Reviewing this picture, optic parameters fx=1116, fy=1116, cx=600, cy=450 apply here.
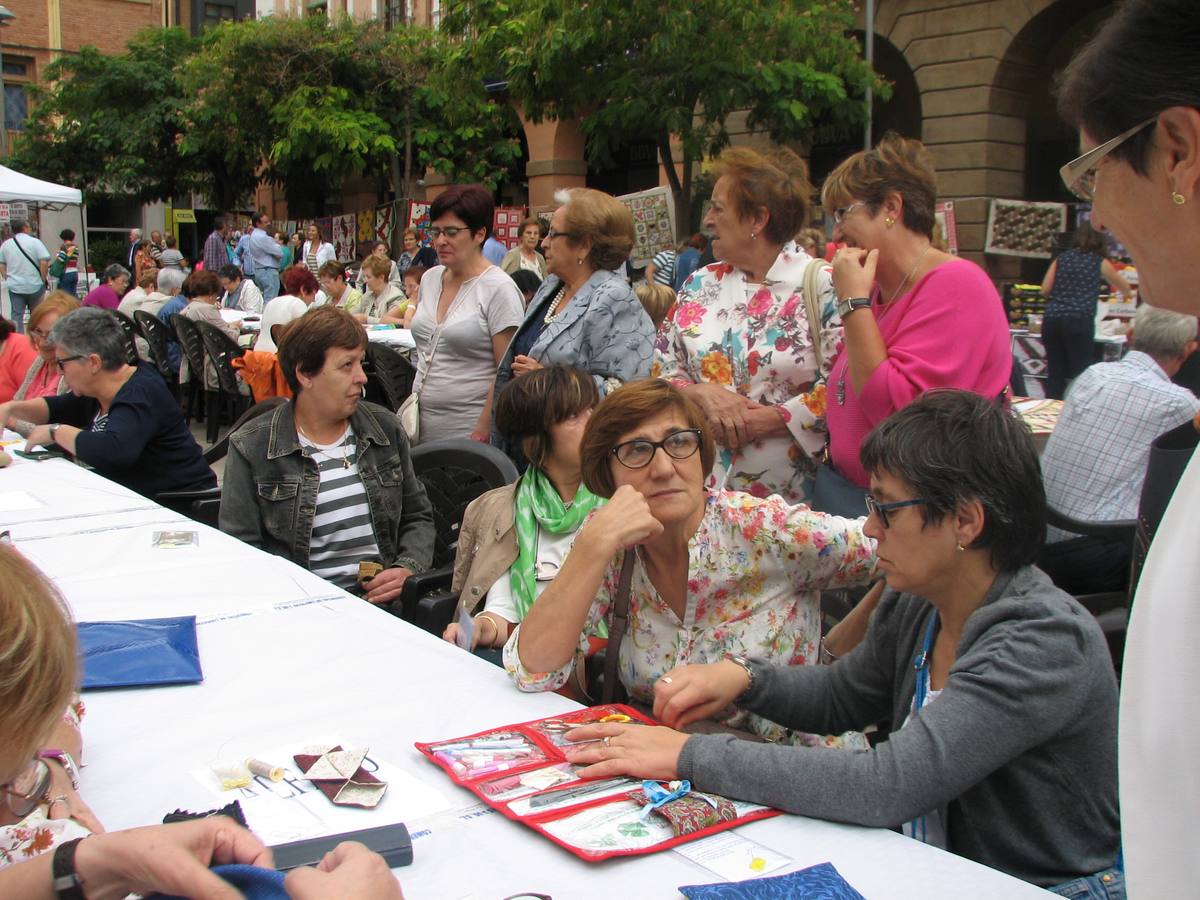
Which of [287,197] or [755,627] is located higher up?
[287,197]

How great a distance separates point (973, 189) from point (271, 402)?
37.3ft

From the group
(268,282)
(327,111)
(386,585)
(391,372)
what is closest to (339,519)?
(386,585)

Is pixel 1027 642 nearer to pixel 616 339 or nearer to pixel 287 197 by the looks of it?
pixel 616 339

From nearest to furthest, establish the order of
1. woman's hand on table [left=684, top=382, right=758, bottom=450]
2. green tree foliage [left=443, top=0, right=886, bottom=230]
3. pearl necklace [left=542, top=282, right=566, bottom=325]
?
woman's hand on table [left=684, top=382, right=758, bottom=450] → pearl necklace [left=542, top=282, right=566, bottom=325] → green tree foliage [left=443, top=0, right=886, bottom=230]

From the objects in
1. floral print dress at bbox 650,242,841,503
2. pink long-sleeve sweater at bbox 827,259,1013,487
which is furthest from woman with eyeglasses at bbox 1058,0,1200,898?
floral print dress at bbox 650,242,841,503

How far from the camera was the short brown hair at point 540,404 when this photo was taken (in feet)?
10.1

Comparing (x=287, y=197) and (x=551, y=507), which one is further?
(x=287, y=197)

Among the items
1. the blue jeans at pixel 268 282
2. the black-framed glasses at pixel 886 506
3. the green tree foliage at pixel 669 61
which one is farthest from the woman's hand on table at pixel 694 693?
the blue jeans at pixel 268 282

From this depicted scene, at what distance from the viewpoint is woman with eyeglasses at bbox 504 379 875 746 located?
2.32 meters

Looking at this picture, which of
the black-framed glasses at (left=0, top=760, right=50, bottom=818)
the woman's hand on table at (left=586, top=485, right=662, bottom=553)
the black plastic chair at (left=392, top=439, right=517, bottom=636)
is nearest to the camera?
the black-framed glasses at (left=0, top=760, right=50, bottom=818)

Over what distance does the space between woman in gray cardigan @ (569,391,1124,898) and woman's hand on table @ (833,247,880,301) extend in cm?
110

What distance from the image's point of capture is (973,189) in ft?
45.0

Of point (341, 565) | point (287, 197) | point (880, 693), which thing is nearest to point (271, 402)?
point (341, 565)

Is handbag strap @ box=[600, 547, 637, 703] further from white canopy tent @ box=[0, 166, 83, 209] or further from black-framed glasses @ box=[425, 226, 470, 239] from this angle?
white canopy tent @ box=[0, 166, 83, 209]
